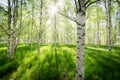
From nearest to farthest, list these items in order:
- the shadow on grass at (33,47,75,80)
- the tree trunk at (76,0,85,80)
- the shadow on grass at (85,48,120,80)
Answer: the tree trunk at (76,0,85,80) < the shadow on grass at (85,48,120,80) < the shadow on grass at (33,47,75,80)

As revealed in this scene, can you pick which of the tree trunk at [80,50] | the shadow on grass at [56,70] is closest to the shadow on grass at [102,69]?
the shadow on grass at [56,70]

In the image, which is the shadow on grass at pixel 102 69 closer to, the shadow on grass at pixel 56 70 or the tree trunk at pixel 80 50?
the shadow on grass at pixel 56 70

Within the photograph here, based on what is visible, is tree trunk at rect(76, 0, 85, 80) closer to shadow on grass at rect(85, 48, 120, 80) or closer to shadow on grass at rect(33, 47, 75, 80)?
shadow on grass at rect(85, 48, 120, 80)

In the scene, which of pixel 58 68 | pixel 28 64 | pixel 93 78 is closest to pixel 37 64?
pixel 28 64

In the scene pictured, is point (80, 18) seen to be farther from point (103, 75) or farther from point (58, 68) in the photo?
point (58, 68)

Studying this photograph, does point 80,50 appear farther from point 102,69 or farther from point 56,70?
point 56,70

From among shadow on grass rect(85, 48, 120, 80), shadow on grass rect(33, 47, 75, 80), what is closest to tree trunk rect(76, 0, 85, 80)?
shadow on grass rect(85, 48, 120, 80)

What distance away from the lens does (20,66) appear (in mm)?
12305

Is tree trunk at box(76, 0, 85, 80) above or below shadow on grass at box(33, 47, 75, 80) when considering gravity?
above

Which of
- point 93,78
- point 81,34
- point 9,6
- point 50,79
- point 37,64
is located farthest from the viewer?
point 9,6

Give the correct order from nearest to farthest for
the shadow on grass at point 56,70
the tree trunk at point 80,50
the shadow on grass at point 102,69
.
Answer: the tree trunk at point 80,50
the shadow on grass at point 102,69
the shadow on grass at point 56,70

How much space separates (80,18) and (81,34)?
0.52 m

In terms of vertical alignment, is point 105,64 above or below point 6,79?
above

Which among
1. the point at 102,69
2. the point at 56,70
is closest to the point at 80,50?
the point at 102,69
